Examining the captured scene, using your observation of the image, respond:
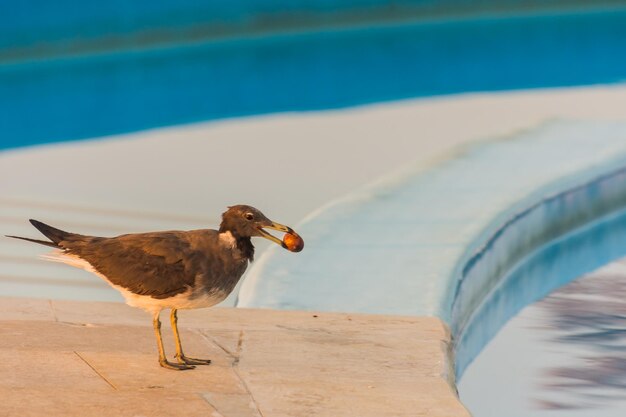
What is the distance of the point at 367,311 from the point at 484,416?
0.96 m

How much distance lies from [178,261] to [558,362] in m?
1.64

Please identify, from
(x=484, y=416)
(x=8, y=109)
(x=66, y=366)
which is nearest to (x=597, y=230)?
(x=484, y=416)

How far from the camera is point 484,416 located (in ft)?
15.7

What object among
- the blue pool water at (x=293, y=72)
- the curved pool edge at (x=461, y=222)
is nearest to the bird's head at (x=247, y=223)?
the curved pool edge at (x=461, y=222)

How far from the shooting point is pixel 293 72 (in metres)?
13.7

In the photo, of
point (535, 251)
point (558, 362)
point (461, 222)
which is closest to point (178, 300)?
point (558, 362)

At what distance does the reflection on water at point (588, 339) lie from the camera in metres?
4.96

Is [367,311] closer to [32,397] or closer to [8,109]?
[32,397]

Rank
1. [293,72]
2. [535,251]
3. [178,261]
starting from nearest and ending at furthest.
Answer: [178,261] → [535,251] → [293,72]

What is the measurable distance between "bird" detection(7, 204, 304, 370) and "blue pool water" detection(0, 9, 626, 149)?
6.21 meters

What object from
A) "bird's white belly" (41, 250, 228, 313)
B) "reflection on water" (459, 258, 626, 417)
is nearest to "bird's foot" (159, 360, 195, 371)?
"bird's white belly" (41, 250, 228, 313)

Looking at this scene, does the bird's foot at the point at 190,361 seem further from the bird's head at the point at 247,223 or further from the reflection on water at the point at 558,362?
the reflection on water at the point at 558,362

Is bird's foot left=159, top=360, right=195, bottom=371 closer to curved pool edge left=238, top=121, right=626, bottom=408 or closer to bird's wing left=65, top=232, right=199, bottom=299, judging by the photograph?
bird's wing left=65, top=232, right=199, bottom=299

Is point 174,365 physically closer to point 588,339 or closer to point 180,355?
point 180,355
